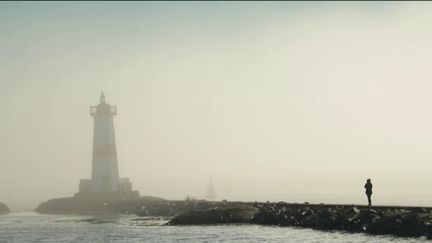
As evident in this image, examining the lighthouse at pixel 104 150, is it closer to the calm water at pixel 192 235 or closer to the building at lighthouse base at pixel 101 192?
the building at lighthouse base at pixel 101 192

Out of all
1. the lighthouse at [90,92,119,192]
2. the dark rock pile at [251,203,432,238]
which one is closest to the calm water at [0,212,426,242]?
the dark rock pile at [251,203,432,238]

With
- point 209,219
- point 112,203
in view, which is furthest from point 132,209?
point 209,219

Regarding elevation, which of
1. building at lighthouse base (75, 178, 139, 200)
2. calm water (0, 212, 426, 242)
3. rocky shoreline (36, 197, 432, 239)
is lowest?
calm water (0, 212, 426, 242)

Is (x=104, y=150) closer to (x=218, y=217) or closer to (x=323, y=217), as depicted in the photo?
(x=218, y=217)

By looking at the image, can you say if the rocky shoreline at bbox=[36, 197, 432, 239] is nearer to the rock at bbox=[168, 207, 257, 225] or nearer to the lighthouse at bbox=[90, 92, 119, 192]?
the rock at bbox=[168, 207, 257, 225]

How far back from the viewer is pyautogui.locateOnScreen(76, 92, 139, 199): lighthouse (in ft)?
256

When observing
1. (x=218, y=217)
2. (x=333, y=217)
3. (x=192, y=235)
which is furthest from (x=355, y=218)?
(x=218, y=217)

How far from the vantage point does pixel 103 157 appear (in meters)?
78.2

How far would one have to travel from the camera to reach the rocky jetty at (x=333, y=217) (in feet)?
98.5

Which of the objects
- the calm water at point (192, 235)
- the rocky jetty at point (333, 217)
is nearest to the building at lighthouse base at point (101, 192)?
the rocky jetty at point (333, 217)

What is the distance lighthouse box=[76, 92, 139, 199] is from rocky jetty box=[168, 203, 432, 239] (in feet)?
102

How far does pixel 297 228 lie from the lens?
122ft

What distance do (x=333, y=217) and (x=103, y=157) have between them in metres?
46.4

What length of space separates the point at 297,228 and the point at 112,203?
43.8 meters
